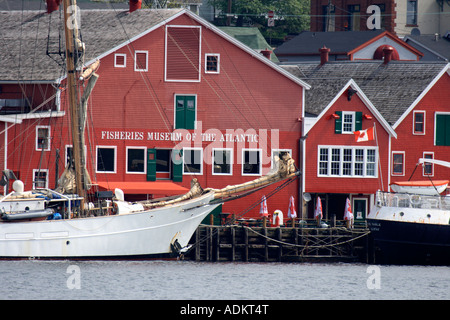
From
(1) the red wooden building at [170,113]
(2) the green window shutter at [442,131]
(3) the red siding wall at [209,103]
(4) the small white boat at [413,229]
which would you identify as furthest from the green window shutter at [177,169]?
(2) the green window shutter at [442,131]

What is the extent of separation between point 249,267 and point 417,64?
20198 mm

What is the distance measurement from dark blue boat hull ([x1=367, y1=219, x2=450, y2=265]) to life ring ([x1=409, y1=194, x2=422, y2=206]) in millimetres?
926

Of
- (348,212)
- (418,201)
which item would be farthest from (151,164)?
(418,201)

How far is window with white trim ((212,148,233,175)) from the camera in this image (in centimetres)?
5719

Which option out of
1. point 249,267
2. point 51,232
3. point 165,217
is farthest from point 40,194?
point 249,267

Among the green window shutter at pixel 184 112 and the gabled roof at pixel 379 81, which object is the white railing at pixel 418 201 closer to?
the gabled roof at pixel 379 81

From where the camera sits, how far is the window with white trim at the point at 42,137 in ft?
181

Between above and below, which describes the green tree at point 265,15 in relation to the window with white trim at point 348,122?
above

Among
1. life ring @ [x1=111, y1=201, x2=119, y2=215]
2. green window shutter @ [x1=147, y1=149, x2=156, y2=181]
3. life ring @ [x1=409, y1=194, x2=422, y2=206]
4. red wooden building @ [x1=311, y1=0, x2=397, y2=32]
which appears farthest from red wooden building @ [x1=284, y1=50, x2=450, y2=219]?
red wooden building @ [x1=311, y1=0, x2=397, y2=32]

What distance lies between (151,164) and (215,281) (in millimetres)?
14209

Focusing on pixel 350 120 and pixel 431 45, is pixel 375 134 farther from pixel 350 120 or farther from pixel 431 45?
pixel 431 45

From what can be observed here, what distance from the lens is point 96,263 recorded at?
156ft

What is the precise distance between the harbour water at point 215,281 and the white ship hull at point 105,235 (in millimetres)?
466

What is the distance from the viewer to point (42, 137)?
55.3 metres
